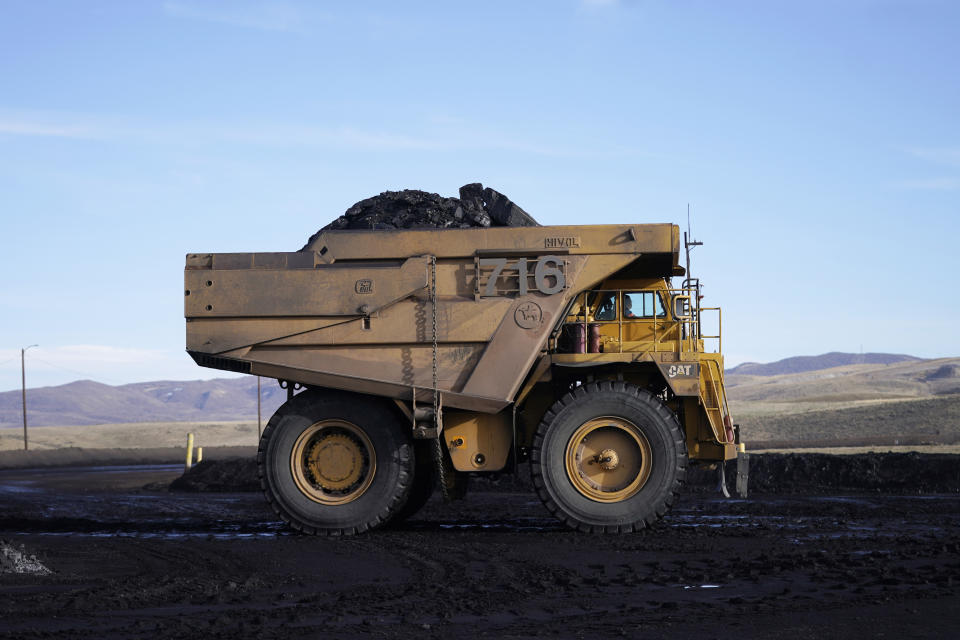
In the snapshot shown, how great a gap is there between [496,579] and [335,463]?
435 centimetres

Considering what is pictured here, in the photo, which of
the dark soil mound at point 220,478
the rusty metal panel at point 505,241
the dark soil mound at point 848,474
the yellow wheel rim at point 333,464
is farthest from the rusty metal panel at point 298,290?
the dark soil mound at point 220,478

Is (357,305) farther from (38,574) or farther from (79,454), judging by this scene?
(79,454)

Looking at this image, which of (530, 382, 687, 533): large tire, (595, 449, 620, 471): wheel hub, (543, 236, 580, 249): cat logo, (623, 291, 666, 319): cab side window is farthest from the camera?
(623, 291, 666, 319): cab side window

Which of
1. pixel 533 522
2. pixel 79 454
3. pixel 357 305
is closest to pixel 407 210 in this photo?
pixel 357 305

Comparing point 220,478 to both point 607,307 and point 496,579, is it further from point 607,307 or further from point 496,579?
point 496,579

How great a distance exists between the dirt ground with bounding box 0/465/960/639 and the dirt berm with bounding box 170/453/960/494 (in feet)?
19.9

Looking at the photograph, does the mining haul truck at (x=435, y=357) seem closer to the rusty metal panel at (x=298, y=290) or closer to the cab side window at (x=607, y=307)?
the rusty metal panel at (x=298, y=290)

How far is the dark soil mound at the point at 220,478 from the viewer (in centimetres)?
2475

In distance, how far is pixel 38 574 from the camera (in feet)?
32.9

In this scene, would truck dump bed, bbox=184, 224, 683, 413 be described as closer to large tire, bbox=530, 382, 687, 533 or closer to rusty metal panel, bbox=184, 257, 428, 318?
rusty metal panel, bbox=184, 257, 428, 318

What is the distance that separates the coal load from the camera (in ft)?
47.3

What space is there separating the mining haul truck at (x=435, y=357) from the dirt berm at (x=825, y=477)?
28.4 feet

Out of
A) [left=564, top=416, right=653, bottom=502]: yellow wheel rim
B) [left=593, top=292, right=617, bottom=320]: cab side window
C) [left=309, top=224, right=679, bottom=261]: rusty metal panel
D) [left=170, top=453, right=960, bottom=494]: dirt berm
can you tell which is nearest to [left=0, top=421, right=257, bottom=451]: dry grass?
[left=170, top=453, right=960, bottom=494]: dirt berm

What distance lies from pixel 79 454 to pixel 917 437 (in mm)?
34063
